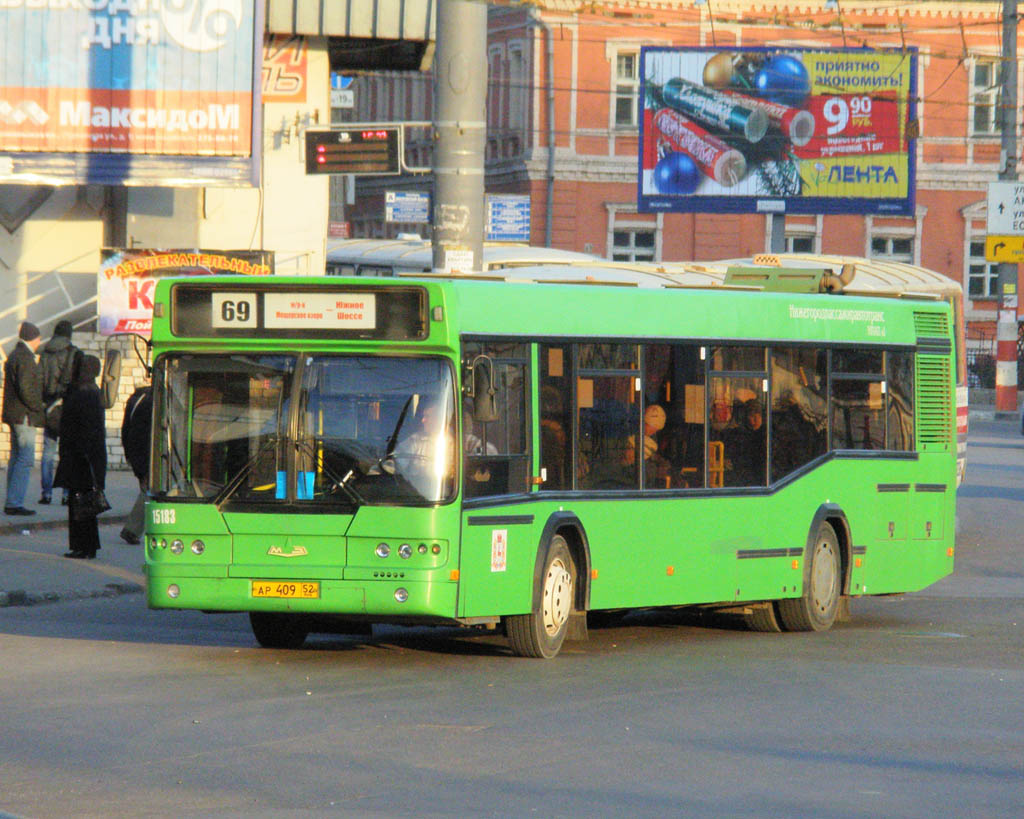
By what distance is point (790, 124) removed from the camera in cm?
4225

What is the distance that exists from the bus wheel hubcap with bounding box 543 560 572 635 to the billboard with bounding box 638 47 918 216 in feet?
101

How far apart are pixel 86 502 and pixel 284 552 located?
19.6 ft

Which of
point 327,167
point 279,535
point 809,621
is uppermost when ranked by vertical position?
point 327,167

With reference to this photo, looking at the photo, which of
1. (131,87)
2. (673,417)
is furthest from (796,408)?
(131,87)

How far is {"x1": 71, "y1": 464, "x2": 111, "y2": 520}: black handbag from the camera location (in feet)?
55.1

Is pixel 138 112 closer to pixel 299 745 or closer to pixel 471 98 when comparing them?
pixel 471 98

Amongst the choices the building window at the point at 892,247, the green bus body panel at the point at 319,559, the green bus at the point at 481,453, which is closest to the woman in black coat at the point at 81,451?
the green bus at the point at 481,453

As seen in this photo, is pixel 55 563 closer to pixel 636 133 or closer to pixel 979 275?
pixel 636 133

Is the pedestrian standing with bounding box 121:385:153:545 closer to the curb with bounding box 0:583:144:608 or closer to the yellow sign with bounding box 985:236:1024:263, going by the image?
the curb with bounding box 0:583:144:608

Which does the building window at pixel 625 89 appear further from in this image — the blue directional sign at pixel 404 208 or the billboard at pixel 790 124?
the blue directional sign at pixel 404 208

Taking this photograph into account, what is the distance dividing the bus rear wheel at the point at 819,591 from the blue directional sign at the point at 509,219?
21549mm

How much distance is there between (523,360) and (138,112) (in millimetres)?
12233

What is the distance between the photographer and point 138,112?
23.1 metres

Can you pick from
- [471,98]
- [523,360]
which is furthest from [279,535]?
[471,98]
